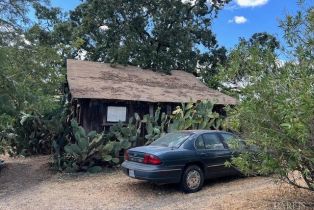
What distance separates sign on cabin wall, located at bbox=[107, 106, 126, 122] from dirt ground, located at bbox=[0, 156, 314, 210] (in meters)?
3.79

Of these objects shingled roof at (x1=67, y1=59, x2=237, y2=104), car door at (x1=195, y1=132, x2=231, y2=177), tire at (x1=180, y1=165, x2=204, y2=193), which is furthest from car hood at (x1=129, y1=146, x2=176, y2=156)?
shingled roof at (x1=67, y1=59, x2=237, y2=104)

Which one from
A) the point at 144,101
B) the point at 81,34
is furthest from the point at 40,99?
the point at 81,34

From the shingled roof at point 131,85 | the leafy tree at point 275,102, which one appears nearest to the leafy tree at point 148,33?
the shingled roof at point 131,85

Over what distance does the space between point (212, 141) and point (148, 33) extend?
17413 millimetres

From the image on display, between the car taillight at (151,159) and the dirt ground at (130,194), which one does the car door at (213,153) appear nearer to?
the dirt ground at (130,194)

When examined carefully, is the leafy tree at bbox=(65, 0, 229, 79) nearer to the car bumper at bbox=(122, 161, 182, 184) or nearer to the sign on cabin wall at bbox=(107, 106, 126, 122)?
the sign on cabin wall at bbox=(107, 106, 126, 122)

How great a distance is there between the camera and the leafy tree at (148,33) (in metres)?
25.2

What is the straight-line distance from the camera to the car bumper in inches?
368

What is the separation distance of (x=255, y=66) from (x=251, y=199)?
3211 mm

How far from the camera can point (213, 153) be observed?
1061 cm

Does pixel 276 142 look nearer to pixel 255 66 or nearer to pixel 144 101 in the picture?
pixel 255 66

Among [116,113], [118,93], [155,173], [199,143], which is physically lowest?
[155,173]

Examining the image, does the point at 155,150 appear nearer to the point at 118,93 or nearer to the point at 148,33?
the point at 118,93

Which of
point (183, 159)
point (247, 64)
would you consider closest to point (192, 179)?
point (183, 159)
